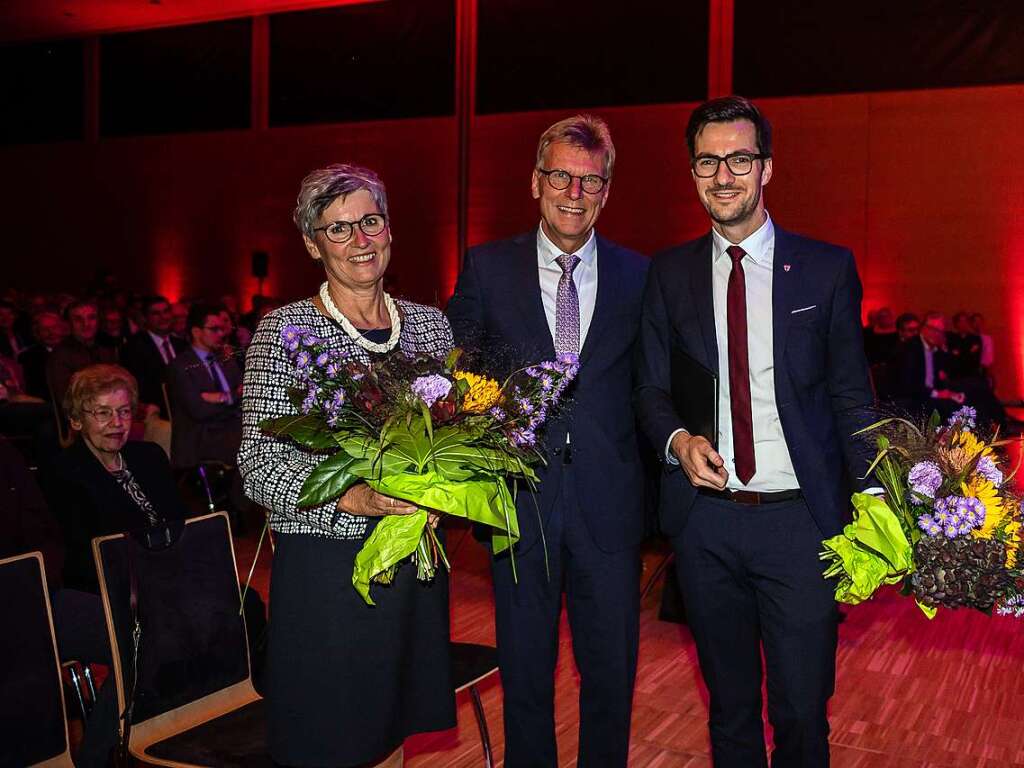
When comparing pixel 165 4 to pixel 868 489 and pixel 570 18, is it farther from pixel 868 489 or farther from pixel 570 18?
pixel 868 489

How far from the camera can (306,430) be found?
2.05m

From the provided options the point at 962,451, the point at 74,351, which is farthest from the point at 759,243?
the point at 74,351

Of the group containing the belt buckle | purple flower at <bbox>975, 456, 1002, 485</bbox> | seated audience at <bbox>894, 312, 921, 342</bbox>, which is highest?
seated audience at <bbox>894, 312, 921, 342</bbox>

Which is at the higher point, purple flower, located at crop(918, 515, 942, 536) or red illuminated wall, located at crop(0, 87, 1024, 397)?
red illuminated wall, located at crop(0, 87, 1024, 397)

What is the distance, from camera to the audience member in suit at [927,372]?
10.5 m

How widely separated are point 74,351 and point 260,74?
9790 mm

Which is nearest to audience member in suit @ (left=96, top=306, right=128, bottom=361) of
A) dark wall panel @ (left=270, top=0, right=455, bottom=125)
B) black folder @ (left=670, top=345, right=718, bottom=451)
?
dark wall panel @ (left=270, top=0, right=455, bottom=125)

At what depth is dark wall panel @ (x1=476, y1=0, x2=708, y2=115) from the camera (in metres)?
13.9

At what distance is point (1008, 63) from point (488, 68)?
6.66 metres

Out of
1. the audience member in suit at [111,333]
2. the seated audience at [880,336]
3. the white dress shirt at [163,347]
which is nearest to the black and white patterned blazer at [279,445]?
the white dress shirt at [163,347]

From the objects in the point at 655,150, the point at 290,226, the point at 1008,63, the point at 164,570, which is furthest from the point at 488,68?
the point at 164,570

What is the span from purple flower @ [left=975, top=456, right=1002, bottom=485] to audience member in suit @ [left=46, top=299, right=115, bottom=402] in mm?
6879

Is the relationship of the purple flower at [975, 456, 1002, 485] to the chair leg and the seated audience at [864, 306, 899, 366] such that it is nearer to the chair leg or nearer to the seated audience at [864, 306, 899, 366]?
the chair leg

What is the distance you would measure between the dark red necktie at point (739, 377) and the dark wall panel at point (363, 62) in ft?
44.7
